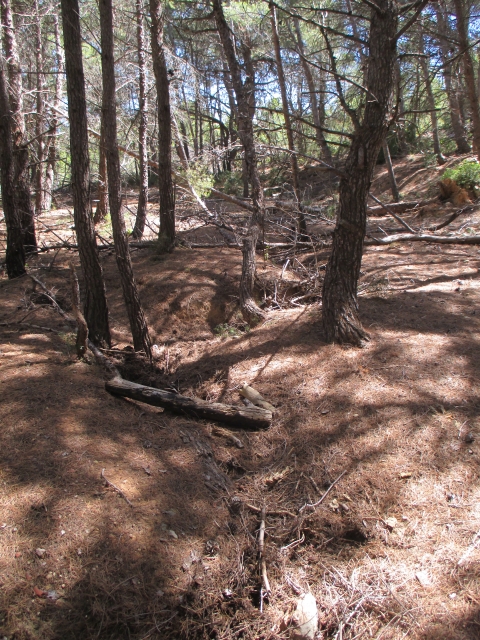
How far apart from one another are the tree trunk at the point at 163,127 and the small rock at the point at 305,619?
814 centimetres

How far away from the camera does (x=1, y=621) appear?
8.71 feet

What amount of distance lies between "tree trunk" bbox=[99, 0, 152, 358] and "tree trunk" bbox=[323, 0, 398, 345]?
112 inches

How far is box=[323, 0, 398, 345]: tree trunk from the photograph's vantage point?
494 cm

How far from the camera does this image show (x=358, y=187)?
5.39 metres

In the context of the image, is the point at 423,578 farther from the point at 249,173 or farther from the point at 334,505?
the point at 249,173

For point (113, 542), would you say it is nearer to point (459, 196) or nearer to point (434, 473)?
point (434, 473)

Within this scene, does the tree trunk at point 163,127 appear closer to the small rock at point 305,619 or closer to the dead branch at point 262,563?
the dead branch at point 262,563

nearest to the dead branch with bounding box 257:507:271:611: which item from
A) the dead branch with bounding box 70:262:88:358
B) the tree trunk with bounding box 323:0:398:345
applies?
the tree trunk with bounding box 323:0:398:345

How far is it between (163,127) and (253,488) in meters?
8.35

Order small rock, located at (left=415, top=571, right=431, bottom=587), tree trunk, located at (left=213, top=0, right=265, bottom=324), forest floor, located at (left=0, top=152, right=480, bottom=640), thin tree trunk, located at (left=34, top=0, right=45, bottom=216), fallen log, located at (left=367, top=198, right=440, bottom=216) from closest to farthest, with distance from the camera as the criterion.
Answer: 1. forest floor, located at (left=0, top=152, right=480, bottom=640)
2. small rock, located at (left=415, top=571, right=431, bottom=587)
3. tree trunk, located at (left=213, top=0, right=265, bottom=324)
4. fallen log, located at (left=367, top=198, right=440, bottom=216)
5. thin tree trunk, located at (left=34, top=0, right=45, bottom=216)

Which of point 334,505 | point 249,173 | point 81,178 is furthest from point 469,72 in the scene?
point 334,505

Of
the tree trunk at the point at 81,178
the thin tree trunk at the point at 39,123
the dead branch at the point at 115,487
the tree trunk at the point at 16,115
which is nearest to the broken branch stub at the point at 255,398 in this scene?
the dead branch at the point at 115,487

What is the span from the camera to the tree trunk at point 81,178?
5.86m

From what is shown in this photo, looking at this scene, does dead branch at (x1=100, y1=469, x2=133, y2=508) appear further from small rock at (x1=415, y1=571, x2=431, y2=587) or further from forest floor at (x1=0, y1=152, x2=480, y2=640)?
small rock at (x1=415, y1=571, x2=431, y2=587)
